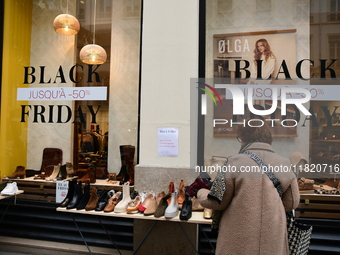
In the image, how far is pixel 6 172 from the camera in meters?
4.31

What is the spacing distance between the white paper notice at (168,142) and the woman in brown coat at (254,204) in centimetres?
131

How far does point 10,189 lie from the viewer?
12.7 ft

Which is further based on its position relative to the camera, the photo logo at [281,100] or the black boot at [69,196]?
the photo logo at [281,100]

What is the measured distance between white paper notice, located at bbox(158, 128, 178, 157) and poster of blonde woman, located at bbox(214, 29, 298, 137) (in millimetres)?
610

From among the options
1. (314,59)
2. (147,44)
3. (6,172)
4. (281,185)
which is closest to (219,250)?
(281,185)

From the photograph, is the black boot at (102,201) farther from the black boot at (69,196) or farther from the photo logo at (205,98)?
the photo logo at (205,98)

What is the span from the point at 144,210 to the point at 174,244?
0.79m

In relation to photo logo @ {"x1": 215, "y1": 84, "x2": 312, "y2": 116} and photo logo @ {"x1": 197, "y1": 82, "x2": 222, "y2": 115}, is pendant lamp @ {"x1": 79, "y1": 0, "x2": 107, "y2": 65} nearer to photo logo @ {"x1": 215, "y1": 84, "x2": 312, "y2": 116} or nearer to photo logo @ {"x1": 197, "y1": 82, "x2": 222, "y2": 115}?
photo logo @ {"x1": 197, "y1": 82, "x2": 222, "y2": 115}

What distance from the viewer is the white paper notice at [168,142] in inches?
129

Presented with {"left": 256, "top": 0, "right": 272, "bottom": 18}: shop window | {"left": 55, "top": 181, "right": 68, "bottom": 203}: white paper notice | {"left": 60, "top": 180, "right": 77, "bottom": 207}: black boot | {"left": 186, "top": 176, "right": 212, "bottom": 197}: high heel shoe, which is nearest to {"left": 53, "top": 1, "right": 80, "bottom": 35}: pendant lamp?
{"left": 55, "top": 181, "right": 68, "bottom": 203}: white paper notice

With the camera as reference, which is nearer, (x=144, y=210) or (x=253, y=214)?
(x=253, y=214)

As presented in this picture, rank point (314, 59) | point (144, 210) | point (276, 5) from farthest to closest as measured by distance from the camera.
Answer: point (276, 5), point (314, 59), point (144, 210)

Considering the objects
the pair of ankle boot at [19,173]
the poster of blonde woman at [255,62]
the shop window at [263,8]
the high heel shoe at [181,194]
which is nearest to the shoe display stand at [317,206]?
the poster of blonde woman at [255,62]

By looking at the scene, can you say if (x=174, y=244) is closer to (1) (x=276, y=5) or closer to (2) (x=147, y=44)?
(2) (x=147, y=44)
